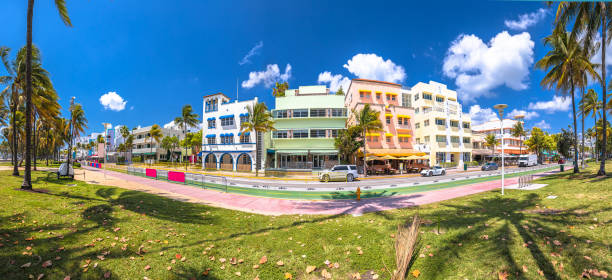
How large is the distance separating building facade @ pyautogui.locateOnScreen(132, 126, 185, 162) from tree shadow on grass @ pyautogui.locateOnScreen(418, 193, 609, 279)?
6955 centimetres

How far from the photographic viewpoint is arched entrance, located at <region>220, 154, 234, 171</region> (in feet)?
121

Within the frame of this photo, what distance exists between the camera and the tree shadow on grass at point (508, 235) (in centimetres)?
437

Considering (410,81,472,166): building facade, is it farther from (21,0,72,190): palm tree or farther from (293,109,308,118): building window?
(21,0,72,190): palm tree

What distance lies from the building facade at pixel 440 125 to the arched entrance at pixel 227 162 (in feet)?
113

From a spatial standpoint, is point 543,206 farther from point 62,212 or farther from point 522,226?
point 62,212

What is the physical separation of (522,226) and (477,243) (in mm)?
2034

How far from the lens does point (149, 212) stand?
8.39 metres

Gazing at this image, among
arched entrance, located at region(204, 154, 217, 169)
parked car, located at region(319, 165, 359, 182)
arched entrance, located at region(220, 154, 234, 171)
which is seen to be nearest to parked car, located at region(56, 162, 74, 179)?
arched entrance, located at region(220, 154, 234, 171)

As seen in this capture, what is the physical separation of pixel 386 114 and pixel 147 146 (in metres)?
66.9

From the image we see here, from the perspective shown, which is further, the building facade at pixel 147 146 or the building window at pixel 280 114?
the building facade at pixel 147 146

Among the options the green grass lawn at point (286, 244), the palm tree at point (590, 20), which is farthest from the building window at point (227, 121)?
the palm tree at point (590, 20)

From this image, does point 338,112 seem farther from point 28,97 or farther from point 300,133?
point 28,97

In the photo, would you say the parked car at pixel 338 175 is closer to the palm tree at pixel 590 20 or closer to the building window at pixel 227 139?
the palm tree at pixel 590 20

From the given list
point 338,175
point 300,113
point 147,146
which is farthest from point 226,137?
point 147,146
